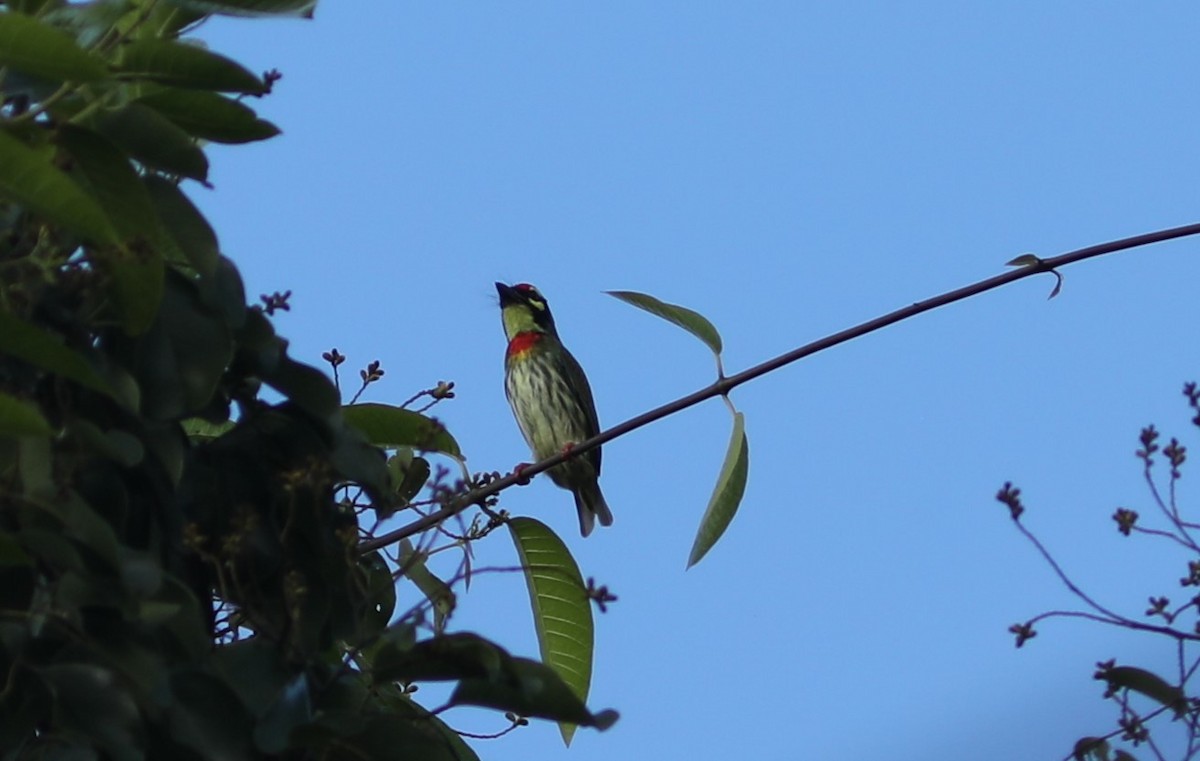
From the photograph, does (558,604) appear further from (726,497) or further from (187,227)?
(187,227)

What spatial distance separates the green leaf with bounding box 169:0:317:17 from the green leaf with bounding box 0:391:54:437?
650 millimetres

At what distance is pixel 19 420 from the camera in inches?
61.2

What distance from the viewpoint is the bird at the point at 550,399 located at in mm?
7215

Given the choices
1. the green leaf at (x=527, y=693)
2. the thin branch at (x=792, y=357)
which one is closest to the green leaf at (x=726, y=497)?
the thin branch at (x=792, y=357)

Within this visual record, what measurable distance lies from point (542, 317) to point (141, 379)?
20.1 ft

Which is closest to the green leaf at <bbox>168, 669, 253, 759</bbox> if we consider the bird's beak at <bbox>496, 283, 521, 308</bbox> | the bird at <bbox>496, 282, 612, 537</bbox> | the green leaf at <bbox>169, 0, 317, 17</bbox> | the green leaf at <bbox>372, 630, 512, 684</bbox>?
the green leaf at <bbox>372, 630, 512, 684</bbox>

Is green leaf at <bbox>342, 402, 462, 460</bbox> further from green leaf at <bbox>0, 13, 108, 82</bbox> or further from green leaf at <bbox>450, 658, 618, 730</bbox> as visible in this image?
green leaf at <bbox>0, 13, 108, 82</bbox>

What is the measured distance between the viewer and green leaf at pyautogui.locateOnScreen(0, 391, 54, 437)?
1552mm

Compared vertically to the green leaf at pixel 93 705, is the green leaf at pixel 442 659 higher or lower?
higher

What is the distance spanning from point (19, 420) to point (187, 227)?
47 cm

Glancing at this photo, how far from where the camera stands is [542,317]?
26.3 feet

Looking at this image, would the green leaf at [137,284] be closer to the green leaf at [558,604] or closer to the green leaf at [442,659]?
the green leaf at [442,659]

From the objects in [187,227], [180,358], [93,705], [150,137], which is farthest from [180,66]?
[93,705]

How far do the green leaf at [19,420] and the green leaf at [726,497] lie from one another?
127cm
